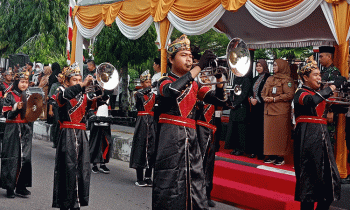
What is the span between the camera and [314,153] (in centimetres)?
554

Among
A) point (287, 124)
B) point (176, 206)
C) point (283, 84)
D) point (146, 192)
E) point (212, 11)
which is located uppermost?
point (212, 11)

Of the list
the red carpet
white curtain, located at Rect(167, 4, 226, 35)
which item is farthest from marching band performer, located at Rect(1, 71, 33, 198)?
white curtain, located at Rect(167, 4, 226, 35)

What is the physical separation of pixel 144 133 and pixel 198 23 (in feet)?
8.31

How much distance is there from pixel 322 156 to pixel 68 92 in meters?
3.07

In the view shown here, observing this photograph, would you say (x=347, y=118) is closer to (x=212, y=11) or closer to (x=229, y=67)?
(x=212, y=11)

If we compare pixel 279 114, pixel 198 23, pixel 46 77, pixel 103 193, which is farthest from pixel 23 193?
pixel 46 77

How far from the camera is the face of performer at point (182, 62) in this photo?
14.6 ft

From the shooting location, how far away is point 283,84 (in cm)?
822

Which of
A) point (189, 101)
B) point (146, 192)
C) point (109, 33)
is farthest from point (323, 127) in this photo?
point (109, 33)

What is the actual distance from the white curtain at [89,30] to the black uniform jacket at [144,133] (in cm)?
401

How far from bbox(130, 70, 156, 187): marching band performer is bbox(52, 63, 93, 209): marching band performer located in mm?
2372

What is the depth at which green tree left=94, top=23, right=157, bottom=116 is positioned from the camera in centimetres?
1595

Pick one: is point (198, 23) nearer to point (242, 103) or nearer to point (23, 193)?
point (242, 103)

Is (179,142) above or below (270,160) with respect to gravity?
above
